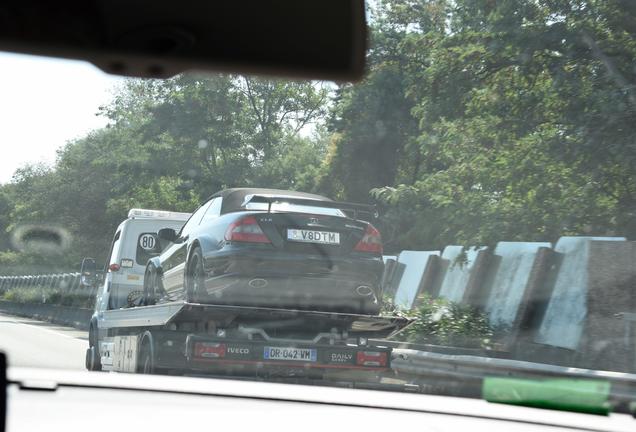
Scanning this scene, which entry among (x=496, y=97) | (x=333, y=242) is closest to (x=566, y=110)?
(x=496, y=97)

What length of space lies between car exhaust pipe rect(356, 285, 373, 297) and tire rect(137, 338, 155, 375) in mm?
2350

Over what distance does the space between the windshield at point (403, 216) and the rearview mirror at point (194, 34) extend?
0.15m

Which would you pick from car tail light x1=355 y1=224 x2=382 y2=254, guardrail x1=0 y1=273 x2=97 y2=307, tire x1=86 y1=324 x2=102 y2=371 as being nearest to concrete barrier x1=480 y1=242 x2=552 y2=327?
tire x1=86 y1=324 x2=102 y2=371

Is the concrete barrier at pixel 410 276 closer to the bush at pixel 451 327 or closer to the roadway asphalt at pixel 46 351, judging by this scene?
the bush at pixel 451 327

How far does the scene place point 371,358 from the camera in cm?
1027

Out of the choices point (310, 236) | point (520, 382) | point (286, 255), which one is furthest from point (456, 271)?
point (520, 382)

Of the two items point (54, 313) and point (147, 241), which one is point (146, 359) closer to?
point (147, 241)

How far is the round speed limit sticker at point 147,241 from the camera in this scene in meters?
13.5

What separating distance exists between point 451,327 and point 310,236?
8.90 m

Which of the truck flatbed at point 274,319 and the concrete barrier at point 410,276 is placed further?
the concrete barrier at point 410,276

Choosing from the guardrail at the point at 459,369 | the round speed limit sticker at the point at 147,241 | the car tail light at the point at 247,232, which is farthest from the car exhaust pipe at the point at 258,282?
the round speed limit sticker at the point at 147,241

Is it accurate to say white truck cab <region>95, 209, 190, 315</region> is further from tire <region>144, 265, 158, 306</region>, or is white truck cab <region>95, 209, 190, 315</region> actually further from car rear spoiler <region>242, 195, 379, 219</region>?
car rear spoiler <region>242, 195, 379, 219</region>

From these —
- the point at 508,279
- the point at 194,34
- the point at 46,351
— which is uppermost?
the point at 194,34

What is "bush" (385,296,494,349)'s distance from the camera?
17250 millimetres
